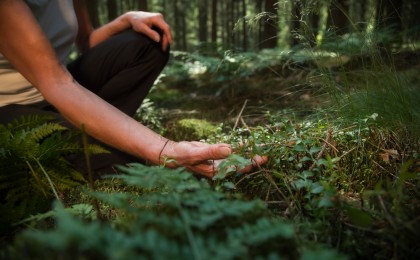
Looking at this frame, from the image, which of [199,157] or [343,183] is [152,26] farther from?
[343,183]

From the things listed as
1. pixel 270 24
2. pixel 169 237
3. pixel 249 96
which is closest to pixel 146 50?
pixel 270 24

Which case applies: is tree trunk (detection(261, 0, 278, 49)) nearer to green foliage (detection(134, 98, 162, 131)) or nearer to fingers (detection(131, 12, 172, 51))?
fingers (detection(131, 12, 172, 51))

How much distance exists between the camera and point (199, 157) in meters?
1.73

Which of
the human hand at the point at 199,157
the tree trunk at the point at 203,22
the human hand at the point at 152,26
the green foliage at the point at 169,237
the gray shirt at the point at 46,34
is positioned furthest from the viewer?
the tree trunk at the point at 203,22

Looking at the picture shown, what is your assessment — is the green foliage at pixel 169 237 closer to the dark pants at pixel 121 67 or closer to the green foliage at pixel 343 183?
the green foliage at pixel 343 183

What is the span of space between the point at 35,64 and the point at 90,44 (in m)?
1.62

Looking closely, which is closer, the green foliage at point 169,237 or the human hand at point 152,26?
the green foliage at point 169,237

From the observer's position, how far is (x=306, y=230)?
1213mm

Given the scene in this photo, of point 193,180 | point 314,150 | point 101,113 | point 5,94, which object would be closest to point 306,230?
point 193,180

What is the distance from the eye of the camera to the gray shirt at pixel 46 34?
2.25 m

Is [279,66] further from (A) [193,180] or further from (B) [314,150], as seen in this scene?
(A) [193,180]

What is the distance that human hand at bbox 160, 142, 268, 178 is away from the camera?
5.58ft

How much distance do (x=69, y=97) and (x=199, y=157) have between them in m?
0.76

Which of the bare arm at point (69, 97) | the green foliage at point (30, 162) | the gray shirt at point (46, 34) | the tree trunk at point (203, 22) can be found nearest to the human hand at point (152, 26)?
the gray shirt at point (46, 34)
